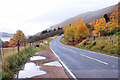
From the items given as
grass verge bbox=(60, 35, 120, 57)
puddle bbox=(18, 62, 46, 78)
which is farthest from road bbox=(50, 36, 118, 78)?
grass verge bbox=(60, 35, 120, 57)

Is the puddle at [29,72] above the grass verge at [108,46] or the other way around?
the other way around

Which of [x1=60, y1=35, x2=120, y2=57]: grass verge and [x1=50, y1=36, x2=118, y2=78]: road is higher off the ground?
[x1=60, y1=35, x2=120, y2=57]: grass verge

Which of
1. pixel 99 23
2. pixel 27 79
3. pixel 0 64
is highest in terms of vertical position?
pixel 99 23

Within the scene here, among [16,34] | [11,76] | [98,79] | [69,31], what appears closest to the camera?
[98,79]

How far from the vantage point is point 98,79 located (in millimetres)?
4867

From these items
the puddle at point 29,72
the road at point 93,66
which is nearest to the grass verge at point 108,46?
the road at point 93,66

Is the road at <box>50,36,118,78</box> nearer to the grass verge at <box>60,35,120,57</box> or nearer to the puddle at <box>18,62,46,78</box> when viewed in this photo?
the puddle at <box>18,62,46,78</box>

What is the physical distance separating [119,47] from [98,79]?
10916mm

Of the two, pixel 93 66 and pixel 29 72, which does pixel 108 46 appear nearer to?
pixel 93 66

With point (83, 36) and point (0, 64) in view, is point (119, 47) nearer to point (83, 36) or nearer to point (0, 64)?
point (0, 64)

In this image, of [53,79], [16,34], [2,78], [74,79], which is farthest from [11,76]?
[16,34]

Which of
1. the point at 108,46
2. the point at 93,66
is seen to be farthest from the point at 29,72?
the point at 108,46

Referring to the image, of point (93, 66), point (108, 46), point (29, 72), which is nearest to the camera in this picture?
point (29, 72)

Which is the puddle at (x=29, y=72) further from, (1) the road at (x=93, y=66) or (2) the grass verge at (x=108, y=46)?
(2) the grass verge at (x=108, y=46)
